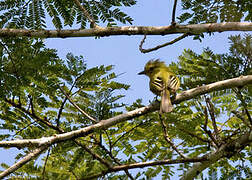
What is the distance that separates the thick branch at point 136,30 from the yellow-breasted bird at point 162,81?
0.77m

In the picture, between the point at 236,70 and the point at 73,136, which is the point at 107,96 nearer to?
the point at 73,136

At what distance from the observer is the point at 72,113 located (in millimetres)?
4711

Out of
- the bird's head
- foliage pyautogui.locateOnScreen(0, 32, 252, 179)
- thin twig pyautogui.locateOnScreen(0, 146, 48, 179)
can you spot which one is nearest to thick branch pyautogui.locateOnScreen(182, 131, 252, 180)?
foliage pyautogui.locateOnScreen(0, 32, 252, 179)

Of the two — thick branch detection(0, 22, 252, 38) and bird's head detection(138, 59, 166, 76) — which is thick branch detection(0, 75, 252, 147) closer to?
thick branch detection(0, 22, 252, 38)

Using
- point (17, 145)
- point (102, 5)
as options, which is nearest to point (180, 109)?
point (102, 5)

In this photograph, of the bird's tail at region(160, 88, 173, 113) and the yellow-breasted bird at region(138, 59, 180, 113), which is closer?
the bird's tail at region(160, 88, 173, 113)

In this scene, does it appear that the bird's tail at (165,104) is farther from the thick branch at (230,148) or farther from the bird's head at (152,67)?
the bird's head at (152,67)

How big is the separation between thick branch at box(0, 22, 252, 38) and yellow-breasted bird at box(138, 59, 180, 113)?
30.4 inches

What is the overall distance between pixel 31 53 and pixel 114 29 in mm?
1058

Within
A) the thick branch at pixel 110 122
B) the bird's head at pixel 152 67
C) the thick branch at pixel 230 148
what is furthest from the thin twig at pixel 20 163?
the bird's head at pixel 152 67

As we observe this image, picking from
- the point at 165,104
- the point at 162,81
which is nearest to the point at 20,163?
the point at 165,104

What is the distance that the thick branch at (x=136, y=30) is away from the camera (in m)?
3.91

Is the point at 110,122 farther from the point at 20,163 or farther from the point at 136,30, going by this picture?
the point at 136,30

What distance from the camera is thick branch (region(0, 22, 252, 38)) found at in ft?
12.8
